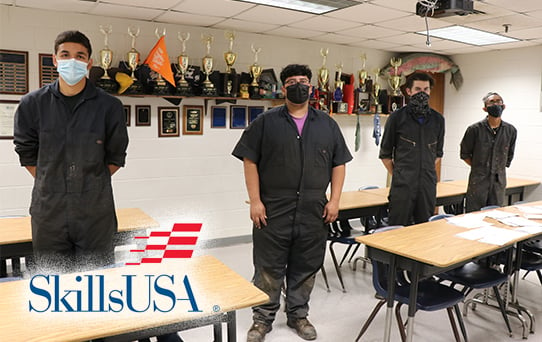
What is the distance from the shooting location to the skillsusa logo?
5.11 feet

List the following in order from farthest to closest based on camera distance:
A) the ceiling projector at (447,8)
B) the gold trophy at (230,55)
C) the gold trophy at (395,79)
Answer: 1. the gold trophy at (395,79)
2. the gold trophy at (230,55)
3. the ceiling projector at (447,8)

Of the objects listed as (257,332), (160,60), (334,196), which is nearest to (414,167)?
(334,196)

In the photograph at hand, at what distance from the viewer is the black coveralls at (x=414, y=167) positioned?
345cm

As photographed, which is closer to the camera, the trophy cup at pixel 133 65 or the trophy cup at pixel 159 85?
the trophy cup at pixel 133 65

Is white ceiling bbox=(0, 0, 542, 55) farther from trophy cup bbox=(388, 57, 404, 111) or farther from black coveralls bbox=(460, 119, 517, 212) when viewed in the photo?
black coveralls bbox=(460, 119, 517, 212)

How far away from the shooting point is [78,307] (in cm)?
155

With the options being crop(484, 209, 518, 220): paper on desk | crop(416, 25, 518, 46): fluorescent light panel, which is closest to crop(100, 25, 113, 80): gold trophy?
crop(416, 25, 518, 46): fluorescent light panel

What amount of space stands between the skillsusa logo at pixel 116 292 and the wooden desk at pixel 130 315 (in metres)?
0.01

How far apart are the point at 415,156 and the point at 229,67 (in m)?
2.38

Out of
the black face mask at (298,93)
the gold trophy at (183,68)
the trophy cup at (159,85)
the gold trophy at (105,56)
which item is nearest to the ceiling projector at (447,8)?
the black face mask at (298,93)

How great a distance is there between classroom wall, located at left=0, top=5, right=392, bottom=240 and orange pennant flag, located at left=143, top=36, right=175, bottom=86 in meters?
0.24

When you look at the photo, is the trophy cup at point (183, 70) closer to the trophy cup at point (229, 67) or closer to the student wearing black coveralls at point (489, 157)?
the trophy cup at point (229, 67)

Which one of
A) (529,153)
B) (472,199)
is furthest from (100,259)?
(529,153)

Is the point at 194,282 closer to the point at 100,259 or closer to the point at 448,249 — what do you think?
the point at 100,259
